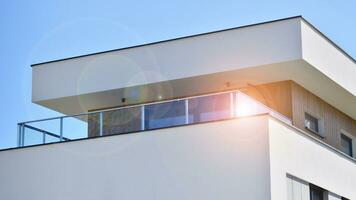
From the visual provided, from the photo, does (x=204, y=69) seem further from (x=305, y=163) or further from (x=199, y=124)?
(x=305, y=163)

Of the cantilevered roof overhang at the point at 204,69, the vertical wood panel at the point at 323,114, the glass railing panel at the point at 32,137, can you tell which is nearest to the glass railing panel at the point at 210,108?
the cantilevered roof overhang at the point at 204,69

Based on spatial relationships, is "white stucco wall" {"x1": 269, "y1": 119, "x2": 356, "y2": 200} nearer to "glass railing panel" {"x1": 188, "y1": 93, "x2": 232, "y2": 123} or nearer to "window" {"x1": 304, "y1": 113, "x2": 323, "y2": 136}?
"glass railing panel" {"x1": 188, "y1": 93, "x2": 232, "y2": 123}

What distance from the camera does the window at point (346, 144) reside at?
22641mm

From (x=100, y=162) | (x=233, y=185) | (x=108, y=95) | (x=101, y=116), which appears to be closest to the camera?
(x=233, y=185)

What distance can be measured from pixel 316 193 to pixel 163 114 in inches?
141

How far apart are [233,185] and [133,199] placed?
7.12 ft

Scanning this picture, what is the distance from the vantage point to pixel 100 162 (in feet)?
57.7

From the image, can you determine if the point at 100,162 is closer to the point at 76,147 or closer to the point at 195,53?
the point at 76,147

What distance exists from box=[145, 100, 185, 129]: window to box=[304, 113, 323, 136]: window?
4.10m

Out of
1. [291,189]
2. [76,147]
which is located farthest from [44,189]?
[291,189]

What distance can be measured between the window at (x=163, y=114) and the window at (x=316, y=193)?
3.05m

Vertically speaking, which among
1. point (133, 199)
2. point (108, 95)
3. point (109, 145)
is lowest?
point (133, 199)

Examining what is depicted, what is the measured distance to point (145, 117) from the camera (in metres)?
18.2

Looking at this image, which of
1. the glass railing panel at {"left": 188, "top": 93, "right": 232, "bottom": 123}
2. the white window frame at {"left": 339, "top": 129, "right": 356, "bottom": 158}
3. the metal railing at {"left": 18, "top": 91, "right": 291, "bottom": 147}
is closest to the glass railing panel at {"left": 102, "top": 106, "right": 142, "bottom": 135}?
the metal railing at {"left": 18, "top": 91, "right": 291, "bottom": 147}
